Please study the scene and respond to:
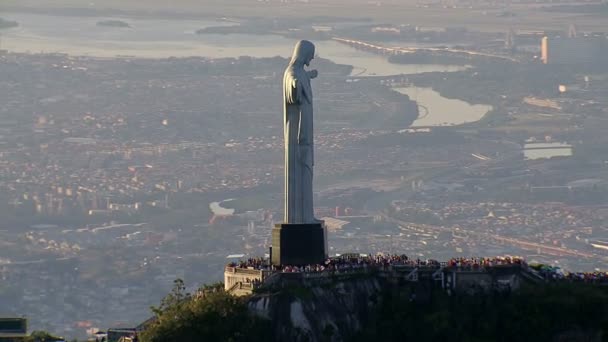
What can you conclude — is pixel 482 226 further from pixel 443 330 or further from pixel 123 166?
pixel 443 330

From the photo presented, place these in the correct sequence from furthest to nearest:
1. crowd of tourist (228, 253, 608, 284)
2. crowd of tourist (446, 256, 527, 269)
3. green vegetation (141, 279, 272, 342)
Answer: crowd of tourist (446, 256, 527, 269)
crowd of tourist (228, 253, 608, 284)
green vegetation (141, 279, 272, 342)

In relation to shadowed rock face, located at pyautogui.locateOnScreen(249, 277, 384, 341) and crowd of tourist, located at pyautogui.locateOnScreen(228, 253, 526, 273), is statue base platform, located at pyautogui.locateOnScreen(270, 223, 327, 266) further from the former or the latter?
shadowed rock face, located at pyautogui.locateOnScreen(249, 277, 384, 341)

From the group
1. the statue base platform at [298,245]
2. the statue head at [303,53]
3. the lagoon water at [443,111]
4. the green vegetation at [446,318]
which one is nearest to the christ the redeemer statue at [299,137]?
the statue head at [303,53]

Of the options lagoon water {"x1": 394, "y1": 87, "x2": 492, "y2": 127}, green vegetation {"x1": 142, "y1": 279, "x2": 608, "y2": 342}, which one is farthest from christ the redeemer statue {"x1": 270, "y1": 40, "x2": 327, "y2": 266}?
lagoon water {"x1": 394, "y1": 87, "x2": 492, "y2": 127}

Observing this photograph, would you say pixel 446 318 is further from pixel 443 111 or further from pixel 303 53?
pixel 443 111

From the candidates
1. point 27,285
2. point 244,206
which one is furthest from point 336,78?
point 27,285
